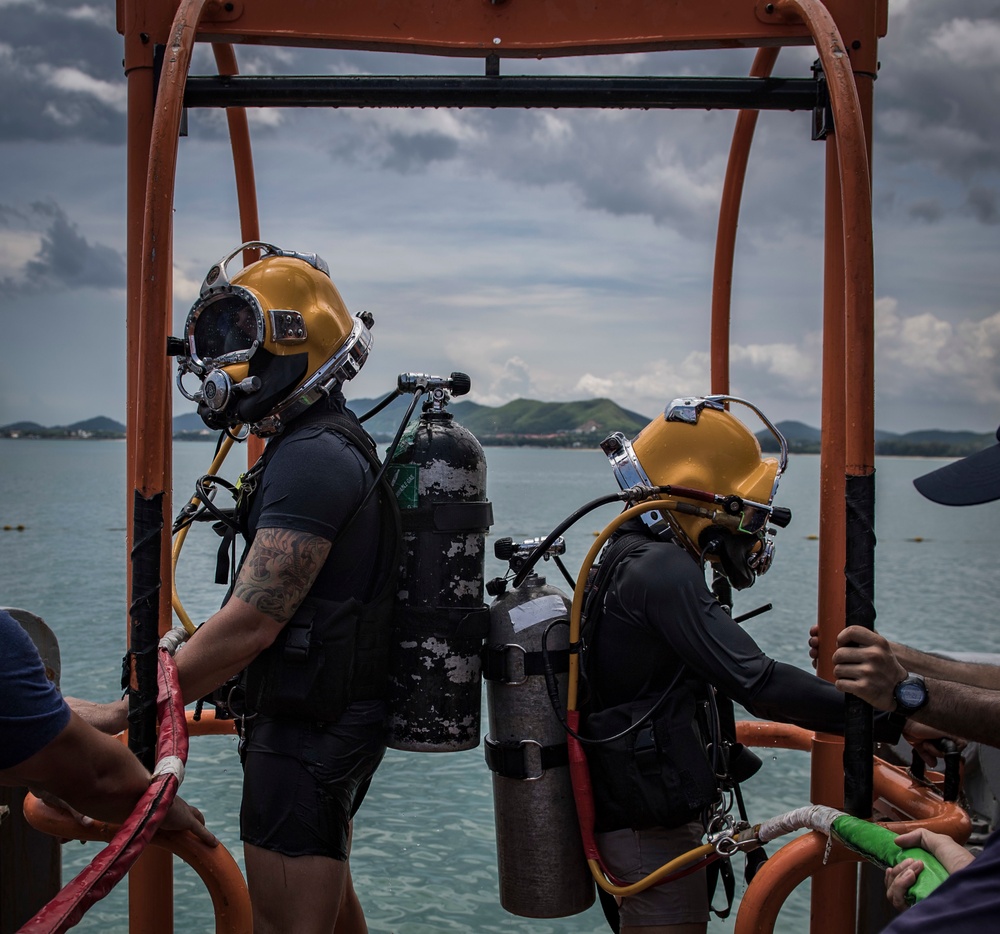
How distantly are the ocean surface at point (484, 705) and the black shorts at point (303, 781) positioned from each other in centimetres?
323

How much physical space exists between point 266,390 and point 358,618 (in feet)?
2.18

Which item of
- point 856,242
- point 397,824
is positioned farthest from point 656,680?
point 397,824

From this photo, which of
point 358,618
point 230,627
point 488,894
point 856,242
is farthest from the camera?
point 488,894

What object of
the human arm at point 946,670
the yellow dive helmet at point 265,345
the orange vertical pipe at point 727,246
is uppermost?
the orange vertical pipe at point 727,246

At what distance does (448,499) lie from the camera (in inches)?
118

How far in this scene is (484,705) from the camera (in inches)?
324

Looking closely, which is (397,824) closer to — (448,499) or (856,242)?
(448,499)

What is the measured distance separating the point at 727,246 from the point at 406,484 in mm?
1860

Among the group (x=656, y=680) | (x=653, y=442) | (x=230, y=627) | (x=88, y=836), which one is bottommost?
(x=88, y=836)

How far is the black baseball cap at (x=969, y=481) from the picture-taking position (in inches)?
106

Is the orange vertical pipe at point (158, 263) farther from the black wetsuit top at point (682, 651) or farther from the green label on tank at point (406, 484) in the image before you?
the black wetsuit top at point (682, 651)

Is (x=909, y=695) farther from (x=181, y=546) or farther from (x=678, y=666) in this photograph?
(x=181, y=546)

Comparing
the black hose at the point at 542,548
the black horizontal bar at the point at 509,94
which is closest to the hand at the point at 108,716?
the black hose at the point at 542,548

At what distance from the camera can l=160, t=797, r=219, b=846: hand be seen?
8.02 ft
